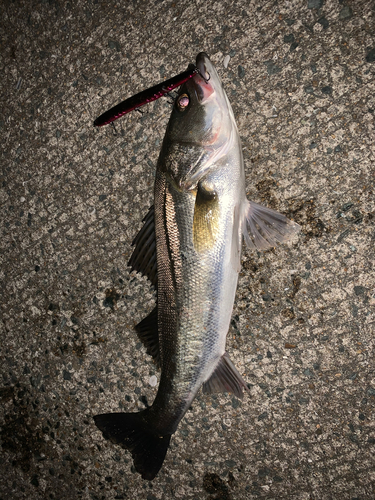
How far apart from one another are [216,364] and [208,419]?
723 millimetres

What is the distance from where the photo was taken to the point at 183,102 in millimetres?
2203

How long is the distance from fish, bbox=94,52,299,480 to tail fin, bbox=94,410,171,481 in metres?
0.16

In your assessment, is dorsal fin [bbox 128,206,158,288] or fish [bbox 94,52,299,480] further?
dorsal fin [bbox 128,206,158,288]

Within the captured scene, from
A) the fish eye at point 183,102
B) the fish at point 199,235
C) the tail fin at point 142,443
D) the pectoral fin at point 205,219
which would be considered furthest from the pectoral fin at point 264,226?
the tail fin at point 142,443

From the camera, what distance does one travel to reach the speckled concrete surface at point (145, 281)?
7.82 ft

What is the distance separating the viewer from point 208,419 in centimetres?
273

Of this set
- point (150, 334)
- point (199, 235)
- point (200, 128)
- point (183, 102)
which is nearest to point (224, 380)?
point (150, 334)

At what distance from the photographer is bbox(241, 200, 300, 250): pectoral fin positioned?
91.6 inches

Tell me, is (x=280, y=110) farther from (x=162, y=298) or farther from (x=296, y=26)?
(x=162, y=298)

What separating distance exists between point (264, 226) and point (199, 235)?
518 mm

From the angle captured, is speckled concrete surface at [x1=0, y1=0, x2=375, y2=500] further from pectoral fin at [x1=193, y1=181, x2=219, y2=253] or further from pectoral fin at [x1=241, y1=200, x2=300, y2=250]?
pectoral fin at [x1=193, y1=181, x2=219, y2=253]

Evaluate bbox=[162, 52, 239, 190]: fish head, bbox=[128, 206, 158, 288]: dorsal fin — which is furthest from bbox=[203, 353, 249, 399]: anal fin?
bbox=[162, 52, 239, 190]: fish head

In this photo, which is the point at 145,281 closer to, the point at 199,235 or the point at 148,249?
the point at 148,249

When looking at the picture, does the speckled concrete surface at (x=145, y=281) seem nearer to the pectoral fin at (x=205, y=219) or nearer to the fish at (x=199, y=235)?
the fish at (x=199, y=235)
